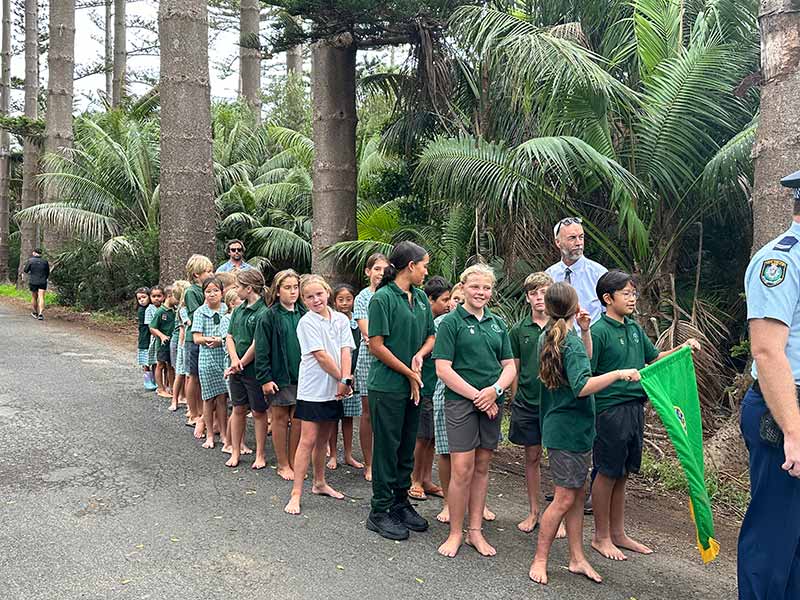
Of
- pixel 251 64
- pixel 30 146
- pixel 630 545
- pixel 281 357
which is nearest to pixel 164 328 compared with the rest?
pixel 281 357

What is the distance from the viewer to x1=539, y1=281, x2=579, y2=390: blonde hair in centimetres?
445

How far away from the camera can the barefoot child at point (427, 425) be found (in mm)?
5785

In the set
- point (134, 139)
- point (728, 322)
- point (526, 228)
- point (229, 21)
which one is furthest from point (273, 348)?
point (229, 21)

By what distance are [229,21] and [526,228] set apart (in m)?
31.0

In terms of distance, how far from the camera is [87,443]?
7105mm

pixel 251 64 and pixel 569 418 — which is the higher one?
pixel 251 64

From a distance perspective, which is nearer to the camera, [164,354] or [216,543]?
[216,543]

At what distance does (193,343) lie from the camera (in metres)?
7.88

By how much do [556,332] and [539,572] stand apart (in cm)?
140

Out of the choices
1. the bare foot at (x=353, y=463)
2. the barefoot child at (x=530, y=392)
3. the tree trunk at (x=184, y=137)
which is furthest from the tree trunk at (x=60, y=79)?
the barefoot child at (x=530, y=392)

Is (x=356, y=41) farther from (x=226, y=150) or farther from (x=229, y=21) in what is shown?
(x=229, y=21)

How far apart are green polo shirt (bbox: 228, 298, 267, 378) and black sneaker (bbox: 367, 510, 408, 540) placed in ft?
6.12

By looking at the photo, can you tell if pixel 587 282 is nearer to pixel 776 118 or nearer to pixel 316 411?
pixel 776 118

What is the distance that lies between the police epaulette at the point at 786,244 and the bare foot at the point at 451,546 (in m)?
2.66
